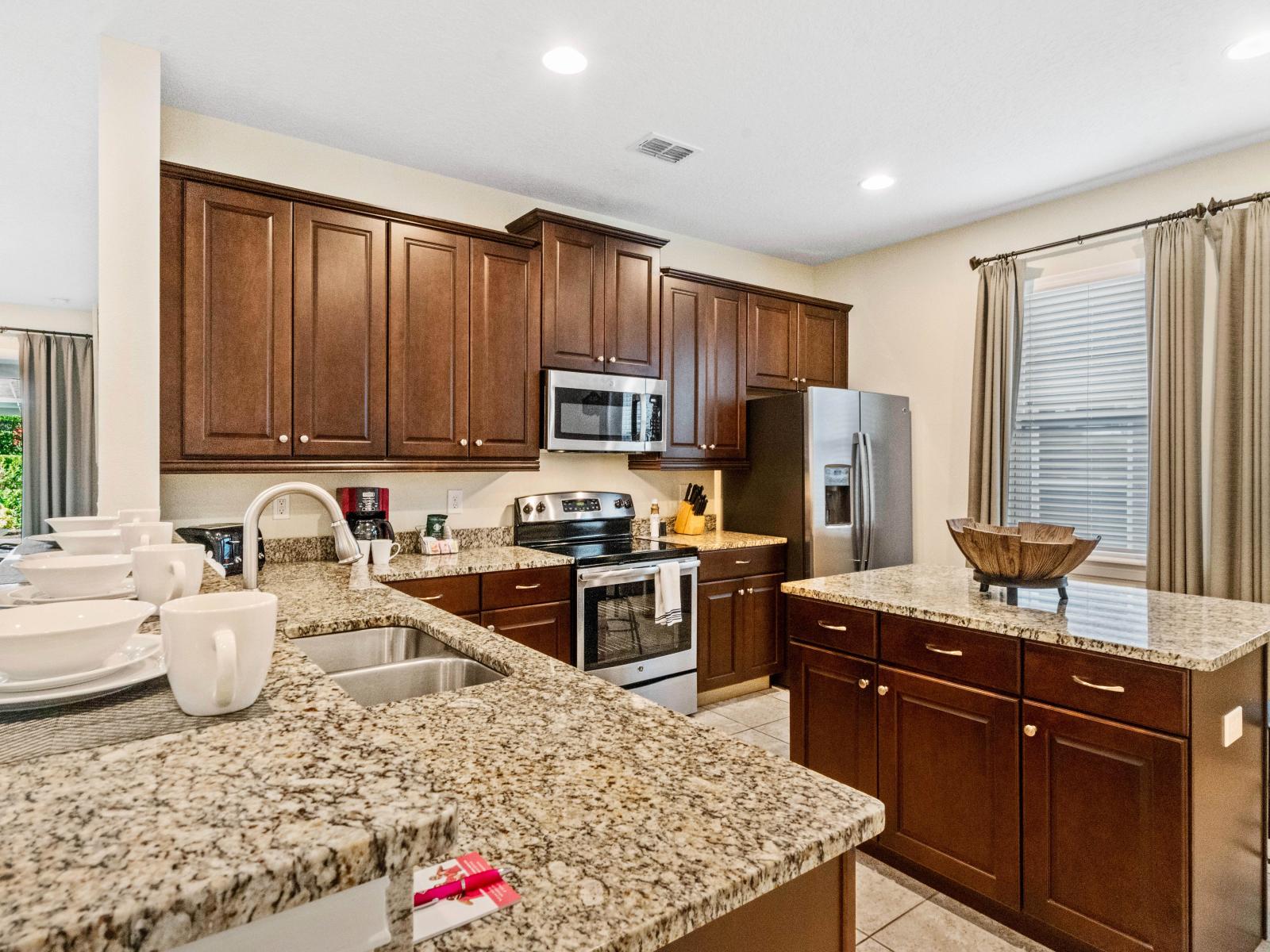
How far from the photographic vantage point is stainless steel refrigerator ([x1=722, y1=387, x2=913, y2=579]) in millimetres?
3998

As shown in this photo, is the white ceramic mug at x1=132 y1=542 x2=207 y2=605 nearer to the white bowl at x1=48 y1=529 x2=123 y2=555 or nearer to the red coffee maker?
the white bowl at x1=48 y1=529 x2=123 y2=555

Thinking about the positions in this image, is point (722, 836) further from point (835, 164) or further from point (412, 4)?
point (835, 164)

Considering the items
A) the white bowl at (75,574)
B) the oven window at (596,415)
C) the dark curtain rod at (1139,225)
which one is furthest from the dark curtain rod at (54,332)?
the dark curtain rod at (1139,225)

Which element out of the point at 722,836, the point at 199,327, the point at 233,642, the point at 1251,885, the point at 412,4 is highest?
the point at 412,4

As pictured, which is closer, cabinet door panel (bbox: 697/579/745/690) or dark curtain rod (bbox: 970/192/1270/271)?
dark curtain rod (bbox: 970/192/1270/271)

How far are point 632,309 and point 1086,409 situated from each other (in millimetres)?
2450

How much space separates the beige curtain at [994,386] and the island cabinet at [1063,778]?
6.64 feet

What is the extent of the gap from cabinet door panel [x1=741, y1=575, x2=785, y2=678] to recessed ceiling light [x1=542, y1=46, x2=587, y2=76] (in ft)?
8.77

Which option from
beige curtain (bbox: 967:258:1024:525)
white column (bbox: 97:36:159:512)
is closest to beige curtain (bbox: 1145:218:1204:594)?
beige curtain (bbox: 967:258:1024:525)

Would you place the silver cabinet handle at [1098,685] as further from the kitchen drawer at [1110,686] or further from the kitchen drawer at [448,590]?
the kitchen drawer at [448,590]

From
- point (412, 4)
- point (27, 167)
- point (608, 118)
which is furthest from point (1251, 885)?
point (27, 167)

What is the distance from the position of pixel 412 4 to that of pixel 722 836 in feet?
8.11

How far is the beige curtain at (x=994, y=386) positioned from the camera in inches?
154

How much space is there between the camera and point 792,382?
468 centimetres
